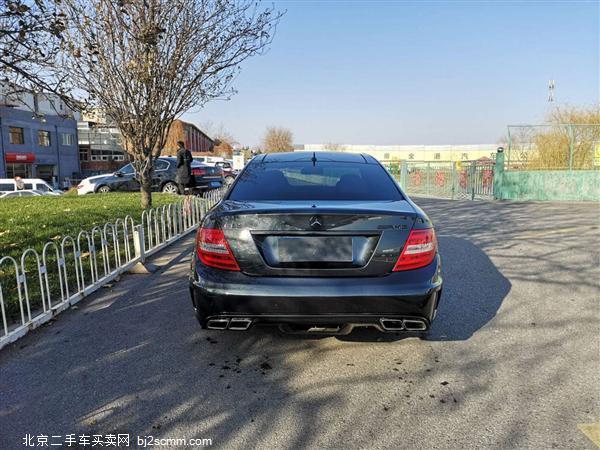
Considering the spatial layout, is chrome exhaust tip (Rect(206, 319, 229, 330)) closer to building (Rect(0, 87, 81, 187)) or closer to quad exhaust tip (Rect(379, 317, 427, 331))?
quad exhaust tip (Rect(379, 317, 427, 331))

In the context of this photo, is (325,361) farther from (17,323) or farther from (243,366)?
(17,323)

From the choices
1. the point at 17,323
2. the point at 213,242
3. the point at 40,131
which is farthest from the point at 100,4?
the point at 40,131

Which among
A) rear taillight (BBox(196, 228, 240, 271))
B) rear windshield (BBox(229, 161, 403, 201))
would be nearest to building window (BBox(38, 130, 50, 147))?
rear windshield (BBox(229, 161, 403, 201))

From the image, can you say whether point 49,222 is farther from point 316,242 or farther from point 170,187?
point 170,187

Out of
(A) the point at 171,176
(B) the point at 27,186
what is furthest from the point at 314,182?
(B) the point at 27,186

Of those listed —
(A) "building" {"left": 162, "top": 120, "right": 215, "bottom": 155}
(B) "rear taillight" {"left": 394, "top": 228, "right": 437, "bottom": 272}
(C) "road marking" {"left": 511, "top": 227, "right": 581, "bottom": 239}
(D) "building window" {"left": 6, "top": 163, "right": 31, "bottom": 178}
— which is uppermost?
(A) "building" {"left": 162, "top": 120, "right": 215, "bottom": 155}

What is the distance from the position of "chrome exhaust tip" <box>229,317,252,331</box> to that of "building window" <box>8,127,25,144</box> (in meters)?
52.2

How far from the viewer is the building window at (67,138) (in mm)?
54688

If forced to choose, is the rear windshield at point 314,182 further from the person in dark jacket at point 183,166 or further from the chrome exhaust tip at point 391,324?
the person in dark jacket at point 183,166

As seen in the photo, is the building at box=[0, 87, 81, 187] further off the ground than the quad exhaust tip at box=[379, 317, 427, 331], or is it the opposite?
the building at box=[0, 87, 81, 187]

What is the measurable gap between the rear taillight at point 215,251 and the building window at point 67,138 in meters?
60.1

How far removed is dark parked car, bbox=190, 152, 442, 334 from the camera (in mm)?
2803

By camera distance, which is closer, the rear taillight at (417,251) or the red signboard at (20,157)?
the rear taillight at (417,251)

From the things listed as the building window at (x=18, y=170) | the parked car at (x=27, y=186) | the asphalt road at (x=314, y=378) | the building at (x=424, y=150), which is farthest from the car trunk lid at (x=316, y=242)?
the building at (x=424, y=150)
